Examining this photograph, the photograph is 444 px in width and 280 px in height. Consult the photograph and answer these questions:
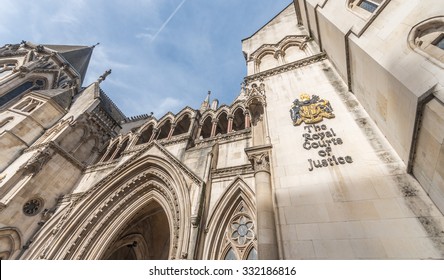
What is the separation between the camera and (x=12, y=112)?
43.6 ft

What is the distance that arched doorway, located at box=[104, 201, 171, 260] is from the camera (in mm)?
11039

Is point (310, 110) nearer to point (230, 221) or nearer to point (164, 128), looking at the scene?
point (230, 221)

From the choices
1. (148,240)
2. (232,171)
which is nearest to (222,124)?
(232,171)

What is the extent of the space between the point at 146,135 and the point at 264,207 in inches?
436

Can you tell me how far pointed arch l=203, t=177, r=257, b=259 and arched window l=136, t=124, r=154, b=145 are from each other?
28.4 ft

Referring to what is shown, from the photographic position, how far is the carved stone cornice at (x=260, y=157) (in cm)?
589

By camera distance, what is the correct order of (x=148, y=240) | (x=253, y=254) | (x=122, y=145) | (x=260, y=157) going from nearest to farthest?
(x=253, y=254), (x=260, y=157), (x=148, y=240), (x=122, y=145)

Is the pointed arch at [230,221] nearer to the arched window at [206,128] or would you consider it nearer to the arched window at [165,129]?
the arched window at [206,128]

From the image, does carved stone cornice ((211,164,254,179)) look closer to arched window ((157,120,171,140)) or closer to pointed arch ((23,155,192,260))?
pointed arch ((23,155,192,260))

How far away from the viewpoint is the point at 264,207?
495 centimetres

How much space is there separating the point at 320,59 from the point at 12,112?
64.0 feet

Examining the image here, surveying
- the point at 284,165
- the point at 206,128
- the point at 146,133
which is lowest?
the point at 284,165
